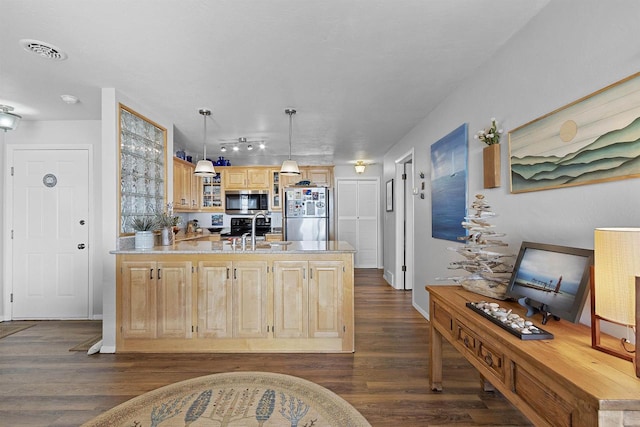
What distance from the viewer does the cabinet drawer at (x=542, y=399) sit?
988mm

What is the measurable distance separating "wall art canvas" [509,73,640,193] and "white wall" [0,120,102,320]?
4.41 m

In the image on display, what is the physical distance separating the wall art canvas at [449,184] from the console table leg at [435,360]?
0.99m

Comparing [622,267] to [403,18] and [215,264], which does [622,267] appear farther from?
[215,264]

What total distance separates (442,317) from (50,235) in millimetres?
4469

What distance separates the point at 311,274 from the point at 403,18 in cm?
209

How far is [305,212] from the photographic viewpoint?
594 centimetres

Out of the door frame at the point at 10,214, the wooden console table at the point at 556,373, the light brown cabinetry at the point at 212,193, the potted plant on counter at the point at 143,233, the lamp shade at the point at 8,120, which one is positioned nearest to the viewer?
the wooden console table at the point at 556,373

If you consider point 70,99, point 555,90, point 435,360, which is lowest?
point 435,360

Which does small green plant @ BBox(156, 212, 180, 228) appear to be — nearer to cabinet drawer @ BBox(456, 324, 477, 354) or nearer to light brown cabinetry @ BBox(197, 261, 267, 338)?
light brown cabinetry @ BBox(197, 261, 267, 338)

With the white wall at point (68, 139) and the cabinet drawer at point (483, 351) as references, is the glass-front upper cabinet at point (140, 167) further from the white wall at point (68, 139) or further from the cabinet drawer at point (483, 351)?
the cabinet drawer at point (483, 351)

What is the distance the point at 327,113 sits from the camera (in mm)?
3543

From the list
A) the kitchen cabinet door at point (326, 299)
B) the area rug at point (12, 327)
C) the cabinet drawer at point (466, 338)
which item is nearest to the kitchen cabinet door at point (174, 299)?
the kitchen cabinet door at point (326, 299)

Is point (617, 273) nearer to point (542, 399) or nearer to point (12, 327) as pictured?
point (542, 399)

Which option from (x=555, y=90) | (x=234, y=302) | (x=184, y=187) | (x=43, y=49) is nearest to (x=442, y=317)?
(x=555, y=90)
